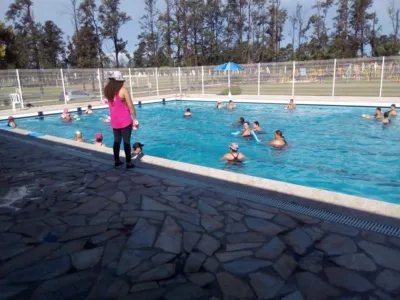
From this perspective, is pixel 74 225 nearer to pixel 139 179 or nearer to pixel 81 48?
pixel 139 179

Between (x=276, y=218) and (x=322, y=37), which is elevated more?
(x=322, y=37)

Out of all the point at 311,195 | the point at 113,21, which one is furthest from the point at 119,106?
the point at 113,21

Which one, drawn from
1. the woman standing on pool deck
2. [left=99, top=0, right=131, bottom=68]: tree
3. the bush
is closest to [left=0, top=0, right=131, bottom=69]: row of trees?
[left=99, top=0, right=131, bottom=68]: tree

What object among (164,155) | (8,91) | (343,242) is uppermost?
(8,91)

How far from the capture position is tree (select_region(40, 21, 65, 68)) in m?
35.4

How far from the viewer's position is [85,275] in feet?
8.75

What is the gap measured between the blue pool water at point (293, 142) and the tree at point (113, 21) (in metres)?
20.4

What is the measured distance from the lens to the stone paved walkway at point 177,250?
2465mm

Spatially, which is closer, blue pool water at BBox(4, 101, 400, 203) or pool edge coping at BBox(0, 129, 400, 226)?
pool edge coping at BBox(0, 129, 400, 226)

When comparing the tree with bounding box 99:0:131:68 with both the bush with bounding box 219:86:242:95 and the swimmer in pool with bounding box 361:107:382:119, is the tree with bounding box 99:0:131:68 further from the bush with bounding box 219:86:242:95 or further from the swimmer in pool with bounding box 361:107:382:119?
the swimmer in pool with bounding box 361:107:382:119

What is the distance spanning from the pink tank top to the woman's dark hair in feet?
0.23

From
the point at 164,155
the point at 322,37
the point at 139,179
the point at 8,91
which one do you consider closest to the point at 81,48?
the point at 8,91

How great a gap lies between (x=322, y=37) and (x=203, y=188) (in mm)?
53450

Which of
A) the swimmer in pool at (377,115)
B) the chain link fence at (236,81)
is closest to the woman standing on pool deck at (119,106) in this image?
the swimmer in pool at (377,115)
